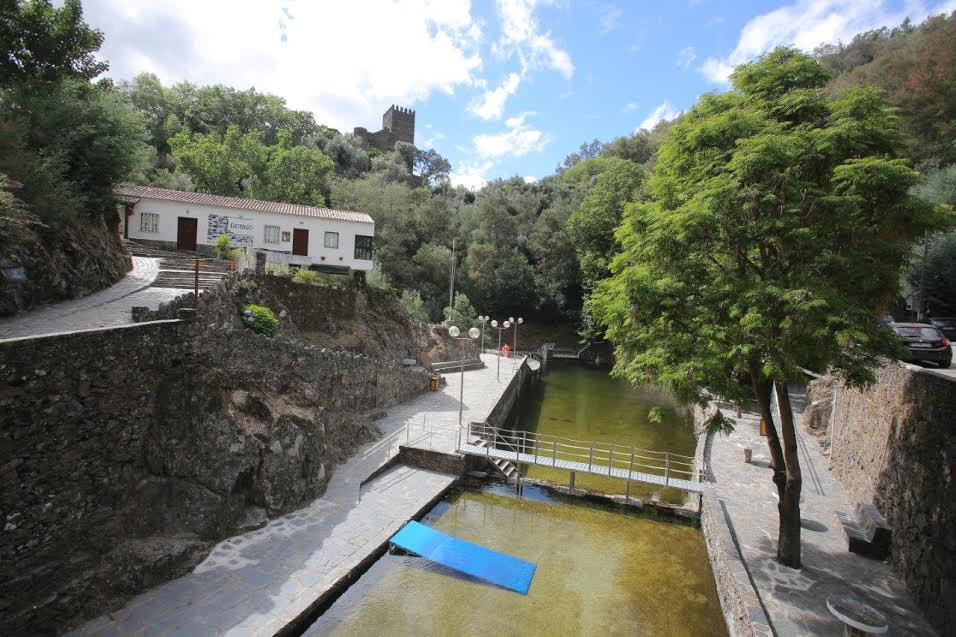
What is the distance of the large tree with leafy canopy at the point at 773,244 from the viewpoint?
25.0ft

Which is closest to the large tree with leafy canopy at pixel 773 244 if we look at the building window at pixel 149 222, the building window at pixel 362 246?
the building window at pixel 362 246

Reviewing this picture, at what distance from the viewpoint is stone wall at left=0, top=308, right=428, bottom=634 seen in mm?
6773

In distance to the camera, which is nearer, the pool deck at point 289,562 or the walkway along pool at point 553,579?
the pool deck at point 289,562

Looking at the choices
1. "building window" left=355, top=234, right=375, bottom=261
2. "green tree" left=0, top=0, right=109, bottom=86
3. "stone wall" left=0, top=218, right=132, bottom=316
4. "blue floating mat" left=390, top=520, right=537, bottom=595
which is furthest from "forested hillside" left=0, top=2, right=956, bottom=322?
"blue floating mat" left=390, top=520, right=537, bottom=595

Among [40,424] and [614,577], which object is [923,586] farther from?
[40,424]

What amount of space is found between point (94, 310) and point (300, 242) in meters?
13.5

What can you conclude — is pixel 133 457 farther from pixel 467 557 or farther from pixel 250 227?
pixel 250 227

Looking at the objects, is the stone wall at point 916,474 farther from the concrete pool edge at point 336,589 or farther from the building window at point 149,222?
the building window at point 149,222

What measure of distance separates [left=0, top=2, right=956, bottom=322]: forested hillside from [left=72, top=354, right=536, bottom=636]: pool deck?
32.8 feet

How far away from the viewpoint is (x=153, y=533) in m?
8.93

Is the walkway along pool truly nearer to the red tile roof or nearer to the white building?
the white building

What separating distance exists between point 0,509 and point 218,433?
11.9ft

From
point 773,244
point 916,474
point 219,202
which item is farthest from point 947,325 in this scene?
point 219,202

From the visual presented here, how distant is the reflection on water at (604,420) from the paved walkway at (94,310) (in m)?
12.5
